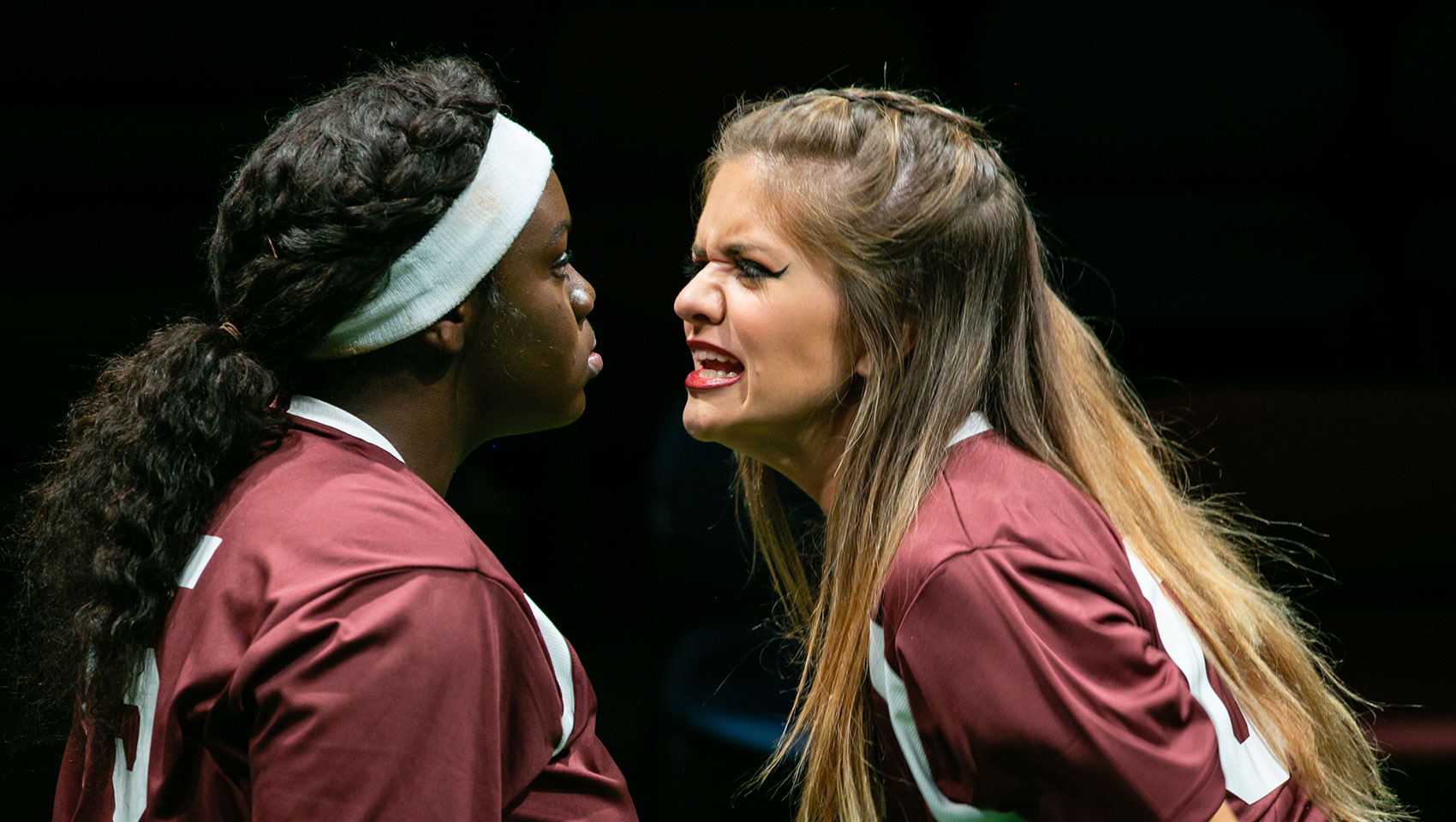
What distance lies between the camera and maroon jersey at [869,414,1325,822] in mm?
1186

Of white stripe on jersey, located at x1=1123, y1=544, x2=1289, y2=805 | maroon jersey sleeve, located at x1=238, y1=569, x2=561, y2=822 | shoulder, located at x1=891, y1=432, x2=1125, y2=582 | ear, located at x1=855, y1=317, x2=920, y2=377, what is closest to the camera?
maroon jersey sleeve, located at x1=238, y1=569, x2=561, y2=822

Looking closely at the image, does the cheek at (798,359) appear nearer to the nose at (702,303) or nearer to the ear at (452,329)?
the nose at (702,303)

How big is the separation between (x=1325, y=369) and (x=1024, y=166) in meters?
0.82

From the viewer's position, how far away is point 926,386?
1447 mm

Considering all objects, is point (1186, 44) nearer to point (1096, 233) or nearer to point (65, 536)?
point (1096, 233)

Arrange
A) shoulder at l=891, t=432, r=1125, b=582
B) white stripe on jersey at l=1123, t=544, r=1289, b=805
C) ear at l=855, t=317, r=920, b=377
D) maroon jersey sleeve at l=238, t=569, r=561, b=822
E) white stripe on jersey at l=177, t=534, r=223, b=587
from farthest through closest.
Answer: ear at l=855, t=317, r=920, b=377 < white stripe on jersey at l=1123, t=544, r=1289, b=805 < shoulder at l=891, t=432, r=1125, b=582 < white stripe on jersey at l=177, t=534, r=223, b=587 < maroon jersey sleeve at l=238, t=569, r=561, b=822

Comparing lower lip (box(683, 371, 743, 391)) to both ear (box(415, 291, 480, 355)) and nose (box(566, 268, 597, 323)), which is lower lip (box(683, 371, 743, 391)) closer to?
nose (box(566, 268, 597, 323))

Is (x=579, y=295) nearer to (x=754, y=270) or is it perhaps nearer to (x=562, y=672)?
(x=754, y=270)

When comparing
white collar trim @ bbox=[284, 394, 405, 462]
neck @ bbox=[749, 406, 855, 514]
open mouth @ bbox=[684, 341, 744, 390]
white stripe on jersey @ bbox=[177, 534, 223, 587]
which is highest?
white collar trim @ bbox=[284, 394, 405, 462]

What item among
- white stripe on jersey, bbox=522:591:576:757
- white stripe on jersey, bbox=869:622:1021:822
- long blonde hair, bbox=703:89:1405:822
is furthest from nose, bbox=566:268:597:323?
white stripe on jersey, bbox=869:622:1021:822

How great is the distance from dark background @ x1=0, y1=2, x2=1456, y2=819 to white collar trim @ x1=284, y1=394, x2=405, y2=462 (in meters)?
1.16

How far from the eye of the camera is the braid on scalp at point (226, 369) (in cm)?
113

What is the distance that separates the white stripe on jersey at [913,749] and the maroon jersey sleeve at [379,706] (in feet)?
1.43

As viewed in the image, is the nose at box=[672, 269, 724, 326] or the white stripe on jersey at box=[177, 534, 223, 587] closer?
the white stripe on jersey at box=[177, 534, 223, 587]
